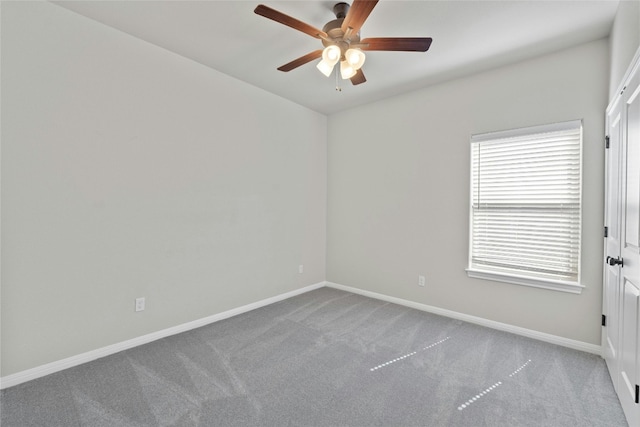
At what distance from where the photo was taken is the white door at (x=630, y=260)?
1.65 metres

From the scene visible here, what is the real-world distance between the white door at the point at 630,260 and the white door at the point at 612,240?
14 centimetres

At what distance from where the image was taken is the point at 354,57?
2.19 metres

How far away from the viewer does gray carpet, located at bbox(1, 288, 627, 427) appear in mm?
1830

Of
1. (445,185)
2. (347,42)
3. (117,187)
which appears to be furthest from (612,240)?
(117,187)

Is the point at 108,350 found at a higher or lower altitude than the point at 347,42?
lower

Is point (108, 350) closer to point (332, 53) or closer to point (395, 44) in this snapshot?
point (332, 53)

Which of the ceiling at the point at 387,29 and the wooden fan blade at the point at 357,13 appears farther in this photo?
the ceiling at the point at 387,29

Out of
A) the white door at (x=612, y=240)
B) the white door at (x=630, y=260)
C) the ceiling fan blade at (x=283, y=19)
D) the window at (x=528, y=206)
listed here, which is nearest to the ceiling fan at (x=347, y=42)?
the ceiling fan blade at (x=283, y=19)

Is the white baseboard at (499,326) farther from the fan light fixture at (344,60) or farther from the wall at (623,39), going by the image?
the fan light fixture at (344,60)

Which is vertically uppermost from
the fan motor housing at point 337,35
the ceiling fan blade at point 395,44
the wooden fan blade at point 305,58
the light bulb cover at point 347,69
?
the fan motor housing at point 337,35

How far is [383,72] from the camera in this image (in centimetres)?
328

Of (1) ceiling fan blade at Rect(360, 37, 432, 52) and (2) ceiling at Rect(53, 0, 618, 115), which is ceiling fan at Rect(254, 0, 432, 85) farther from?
(2) ceiling at Rect(53, 0, 618, 115)

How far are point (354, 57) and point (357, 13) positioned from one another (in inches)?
15.0

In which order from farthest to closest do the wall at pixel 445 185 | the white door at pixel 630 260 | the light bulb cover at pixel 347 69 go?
the wall at pixel 445 185
the light bulb cover at pixel 347 69
the white door at pixel 630 260
